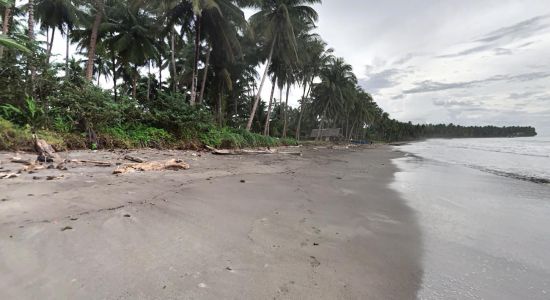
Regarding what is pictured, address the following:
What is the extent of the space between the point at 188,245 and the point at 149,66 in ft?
94.2

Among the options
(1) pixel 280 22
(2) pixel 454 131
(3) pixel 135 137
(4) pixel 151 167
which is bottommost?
(4) pixel 151 167

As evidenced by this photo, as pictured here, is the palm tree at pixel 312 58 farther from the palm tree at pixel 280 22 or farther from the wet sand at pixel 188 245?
the wet sand at pixel 188 245

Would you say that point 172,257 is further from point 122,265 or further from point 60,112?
point 60,112

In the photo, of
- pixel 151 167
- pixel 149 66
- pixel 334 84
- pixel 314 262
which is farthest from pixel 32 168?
→ pixel 334 84

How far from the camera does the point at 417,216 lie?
5016 mm

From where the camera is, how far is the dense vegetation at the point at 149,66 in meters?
9.65

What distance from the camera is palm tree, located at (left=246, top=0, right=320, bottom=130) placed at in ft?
72.2

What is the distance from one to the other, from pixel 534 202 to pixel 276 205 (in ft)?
18.7

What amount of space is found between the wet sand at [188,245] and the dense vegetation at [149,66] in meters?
3.30

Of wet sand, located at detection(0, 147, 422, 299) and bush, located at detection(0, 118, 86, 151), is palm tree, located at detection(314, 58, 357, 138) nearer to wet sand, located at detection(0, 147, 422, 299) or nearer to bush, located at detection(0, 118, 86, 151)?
bush, located at detection(0, 118, 86, 151)

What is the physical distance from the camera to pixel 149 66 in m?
28.3

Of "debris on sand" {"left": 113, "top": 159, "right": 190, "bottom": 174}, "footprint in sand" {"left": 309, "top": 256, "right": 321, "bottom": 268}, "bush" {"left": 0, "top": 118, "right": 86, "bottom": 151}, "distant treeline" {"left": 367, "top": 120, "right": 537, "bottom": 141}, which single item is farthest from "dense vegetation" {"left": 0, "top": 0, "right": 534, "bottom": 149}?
"distant treeline" {"left": 367, "top": 120, "right": 537, "bottom": 141}

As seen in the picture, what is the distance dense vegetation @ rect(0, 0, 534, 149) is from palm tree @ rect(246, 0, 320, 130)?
0.25 feet

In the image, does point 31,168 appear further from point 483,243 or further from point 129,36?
point 129,36
